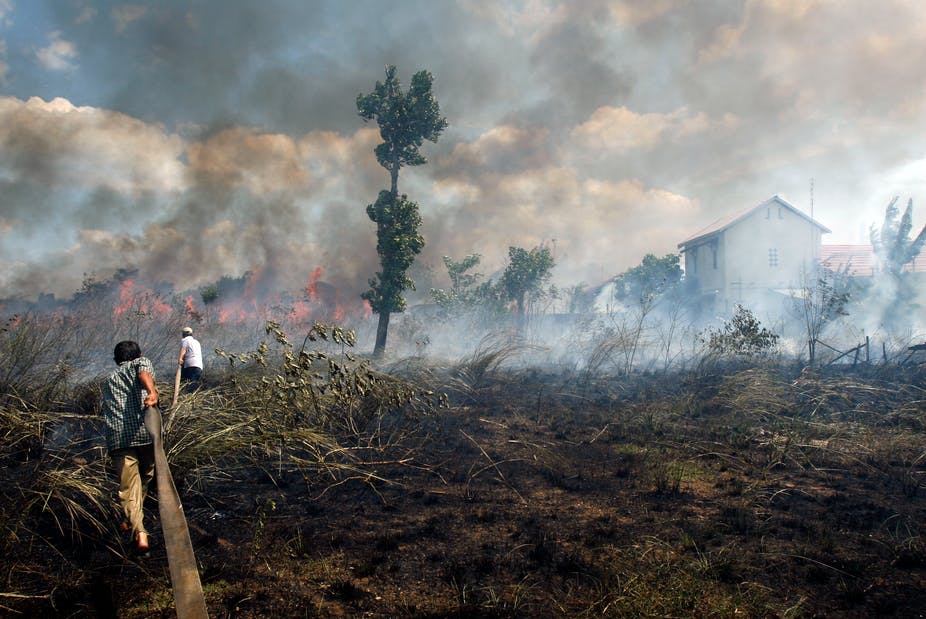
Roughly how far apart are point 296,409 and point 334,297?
→ 24.8m

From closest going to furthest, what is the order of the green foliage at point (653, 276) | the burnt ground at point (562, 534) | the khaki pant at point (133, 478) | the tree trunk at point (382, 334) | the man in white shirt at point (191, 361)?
the burnt ground at point (562, 534) → the khaki pant at point (133, 478) → the man in white shirt at point (191, 361) → the tree trunk at point (382, 334) → the green foliage at point (653, 276)

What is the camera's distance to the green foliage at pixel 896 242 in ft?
90.2

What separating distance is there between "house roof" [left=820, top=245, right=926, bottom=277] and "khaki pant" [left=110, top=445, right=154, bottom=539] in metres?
36.3

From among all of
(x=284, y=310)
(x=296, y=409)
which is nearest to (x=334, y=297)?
(x=284, y=310)

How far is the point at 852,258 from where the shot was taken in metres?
33.7

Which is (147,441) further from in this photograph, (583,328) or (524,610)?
(583,328)

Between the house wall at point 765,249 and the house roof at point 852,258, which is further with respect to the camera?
the house wall at point 765,249

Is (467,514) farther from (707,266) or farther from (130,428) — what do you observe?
(707,266)

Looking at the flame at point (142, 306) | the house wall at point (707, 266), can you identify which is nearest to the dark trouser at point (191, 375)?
the flame at point (142, 306)

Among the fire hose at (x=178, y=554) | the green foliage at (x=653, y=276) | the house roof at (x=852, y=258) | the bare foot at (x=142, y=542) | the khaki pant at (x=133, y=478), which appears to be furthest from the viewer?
the green foliage at (x=653, y=276)

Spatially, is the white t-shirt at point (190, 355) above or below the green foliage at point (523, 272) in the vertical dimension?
below

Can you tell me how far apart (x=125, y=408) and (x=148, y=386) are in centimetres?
33

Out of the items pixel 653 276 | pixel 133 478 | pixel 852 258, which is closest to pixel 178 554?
pixel 133 478

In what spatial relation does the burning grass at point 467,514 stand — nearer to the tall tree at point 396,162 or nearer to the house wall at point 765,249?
the tall tree at point 396,162
